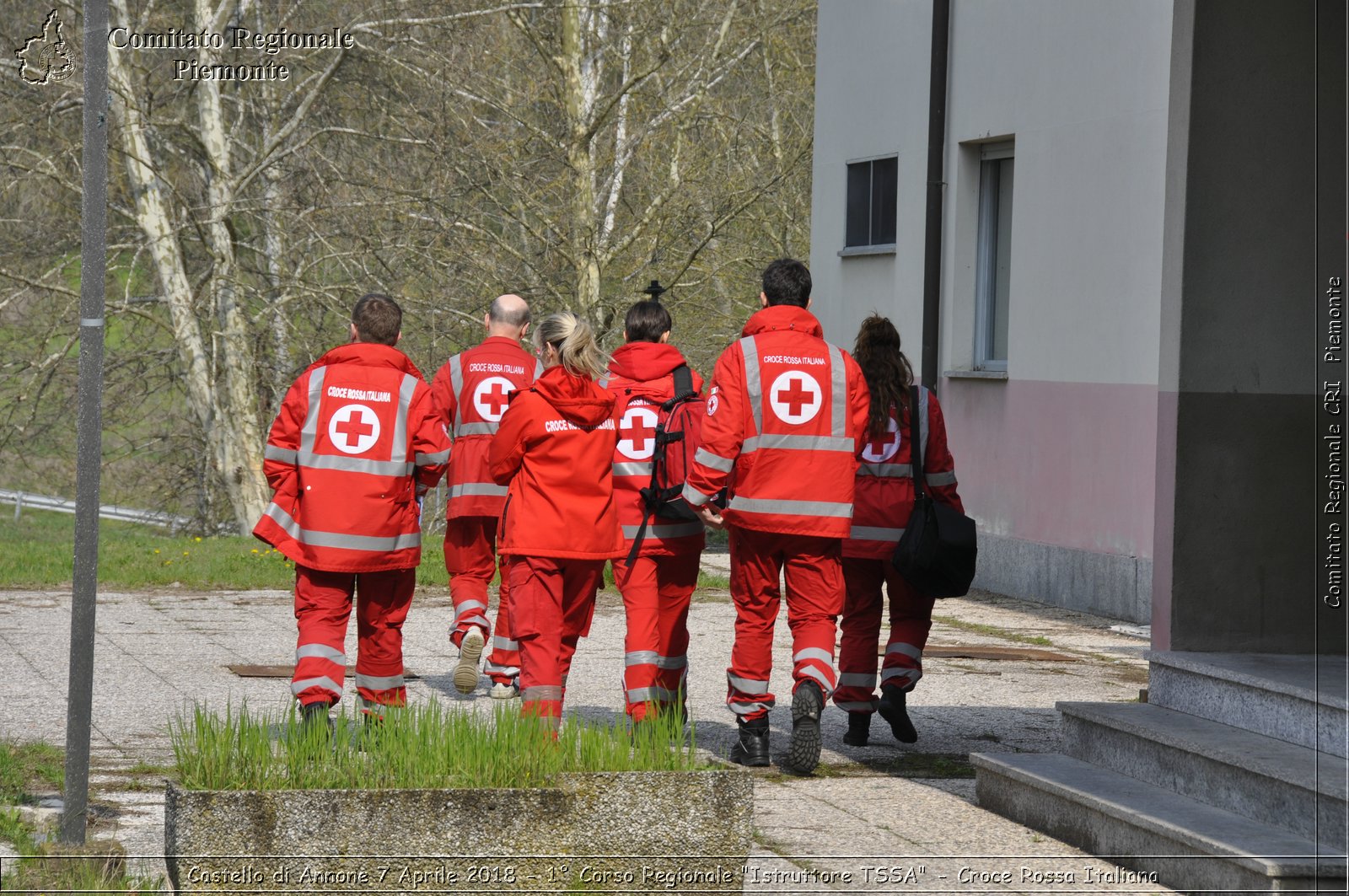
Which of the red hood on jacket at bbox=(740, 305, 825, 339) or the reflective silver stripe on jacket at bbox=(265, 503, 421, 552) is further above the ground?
the red hood on jacket at bbox=(740, 305, 825, 339)

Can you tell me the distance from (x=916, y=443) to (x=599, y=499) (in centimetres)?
169

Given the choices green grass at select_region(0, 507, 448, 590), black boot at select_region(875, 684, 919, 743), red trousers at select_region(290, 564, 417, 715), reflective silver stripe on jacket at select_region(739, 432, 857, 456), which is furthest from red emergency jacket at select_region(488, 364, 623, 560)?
green grass at select_region(0, 507, 448, 590)

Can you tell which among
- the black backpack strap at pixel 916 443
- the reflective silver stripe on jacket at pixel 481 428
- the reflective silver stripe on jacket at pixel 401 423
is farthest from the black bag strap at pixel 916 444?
the reflective silver stripe on jacket at pixel 481 428

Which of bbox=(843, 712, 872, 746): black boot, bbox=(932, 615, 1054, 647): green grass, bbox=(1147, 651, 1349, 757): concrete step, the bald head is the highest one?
the bald head

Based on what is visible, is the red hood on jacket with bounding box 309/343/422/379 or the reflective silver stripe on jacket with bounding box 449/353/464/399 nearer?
the red hood on jacket with bounding box 309/343/422/379

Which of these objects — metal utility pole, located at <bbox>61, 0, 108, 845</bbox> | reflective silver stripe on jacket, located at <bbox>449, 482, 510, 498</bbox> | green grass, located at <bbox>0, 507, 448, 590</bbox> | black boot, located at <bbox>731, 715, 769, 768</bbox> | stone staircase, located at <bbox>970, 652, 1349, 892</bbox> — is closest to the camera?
stone staircase, located at <bbox>970, 652, 1349, 892</bbox>

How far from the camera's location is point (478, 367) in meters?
9.12

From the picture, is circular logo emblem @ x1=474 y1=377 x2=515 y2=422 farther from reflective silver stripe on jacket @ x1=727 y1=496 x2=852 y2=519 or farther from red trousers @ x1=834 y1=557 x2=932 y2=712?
reflective silver stripe on jacket @ x1=727 y1=496 x2=852 y2=519

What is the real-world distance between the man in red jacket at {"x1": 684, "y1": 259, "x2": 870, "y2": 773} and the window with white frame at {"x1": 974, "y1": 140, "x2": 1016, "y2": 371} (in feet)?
27.9

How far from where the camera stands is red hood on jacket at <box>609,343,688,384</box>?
7.57m

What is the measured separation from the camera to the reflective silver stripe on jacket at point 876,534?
25.8 ft

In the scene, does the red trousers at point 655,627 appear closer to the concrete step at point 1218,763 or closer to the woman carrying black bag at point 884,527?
the woman carrying black bag at point 884,527

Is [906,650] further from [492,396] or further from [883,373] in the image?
[492,396]

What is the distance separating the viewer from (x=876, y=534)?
786 centimetres
